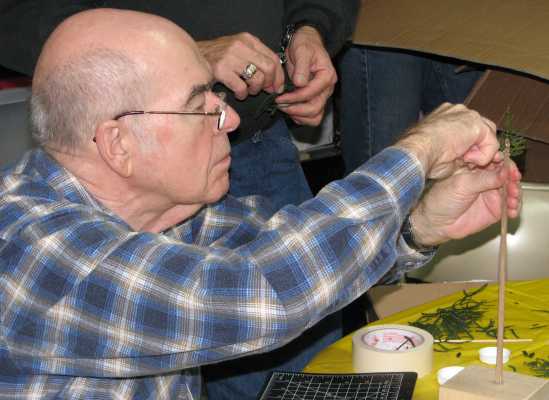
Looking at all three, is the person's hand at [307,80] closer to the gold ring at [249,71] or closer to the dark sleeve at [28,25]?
the gold ring at [249,71]

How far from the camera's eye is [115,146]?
1.51m

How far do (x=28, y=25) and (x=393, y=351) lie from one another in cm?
116

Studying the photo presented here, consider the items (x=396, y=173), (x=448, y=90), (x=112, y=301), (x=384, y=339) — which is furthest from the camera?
(x=448, y=90)

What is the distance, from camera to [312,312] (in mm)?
1380

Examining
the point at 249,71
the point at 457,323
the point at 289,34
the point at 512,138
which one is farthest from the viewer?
the point at 289,34

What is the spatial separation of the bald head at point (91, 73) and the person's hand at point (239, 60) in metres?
0.52

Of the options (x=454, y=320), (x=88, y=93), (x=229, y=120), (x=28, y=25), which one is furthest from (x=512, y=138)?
(x=28, y=25)

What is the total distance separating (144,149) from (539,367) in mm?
712

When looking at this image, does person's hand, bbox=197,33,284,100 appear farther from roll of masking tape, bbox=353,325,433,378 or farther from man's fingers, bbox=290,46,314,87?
roll of masking tape, bbox=353,325,433,378

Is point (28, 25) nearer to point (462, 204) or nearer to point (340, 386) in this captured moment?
point (462, 204)

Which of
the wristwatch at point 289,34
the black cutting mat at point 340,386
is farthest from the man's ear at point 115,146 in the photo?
the wristwatch at point 289,34

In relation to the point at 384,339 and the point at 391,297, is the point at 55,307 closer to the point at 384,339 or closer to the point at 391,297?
the point at 384,339

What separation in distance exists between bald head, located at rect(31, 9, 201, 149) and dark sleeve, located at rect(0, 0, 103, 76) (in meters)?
0.66

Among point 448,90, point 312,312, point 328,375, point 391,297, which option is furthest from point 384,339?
point 448,90
